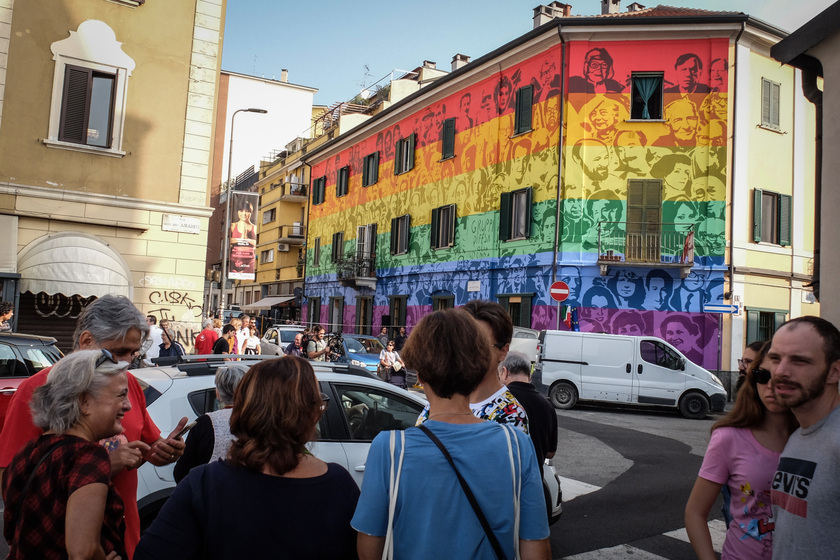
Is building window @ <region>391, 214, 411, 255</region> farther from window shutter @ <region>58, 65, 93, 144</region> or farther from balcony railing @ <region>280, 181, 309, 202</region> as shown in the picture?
window shutter @ <region>58, 65, 93, 144</region>

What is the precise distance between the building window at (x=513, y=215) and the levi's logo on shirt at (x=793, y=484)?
68.4 feet

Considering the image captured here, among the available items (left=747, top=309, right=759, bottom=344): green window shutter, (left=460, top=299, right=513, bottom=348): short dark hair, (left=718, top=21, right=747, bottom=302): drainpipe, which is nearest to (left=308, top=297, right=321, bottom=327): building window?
(left=718, top=21, right=747, bottom=302): drainpipe

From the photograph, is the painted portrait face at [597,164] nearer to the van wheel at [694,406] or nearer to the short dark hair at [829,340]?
the van wheel at [694,406]

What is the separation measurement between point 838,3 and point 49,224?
13.7 meters

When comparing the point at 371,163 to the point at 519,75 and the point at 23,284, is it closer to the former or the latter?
the point at 519,75

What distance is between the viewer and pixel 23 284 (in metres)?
13.2

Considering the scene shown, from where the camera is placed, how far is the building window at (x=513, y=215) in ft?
76.1

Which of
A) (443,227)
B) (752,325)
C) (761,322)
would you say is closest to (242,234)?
(443,227)

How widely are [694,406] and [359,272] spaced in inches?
756

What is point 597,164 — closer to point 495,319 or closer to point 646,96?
point 646,96

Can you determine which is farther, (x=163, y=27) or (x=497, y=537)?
(x=163, y=27)

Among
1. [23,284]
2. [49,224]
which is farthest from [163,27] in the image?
[23,284]

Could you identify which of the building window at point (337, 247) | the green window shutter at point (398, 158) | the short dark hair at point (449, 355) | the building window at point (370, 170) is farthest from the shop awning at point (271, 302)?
the short dark hair at point (449, 355)

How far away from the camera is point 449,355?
2.23 meters
